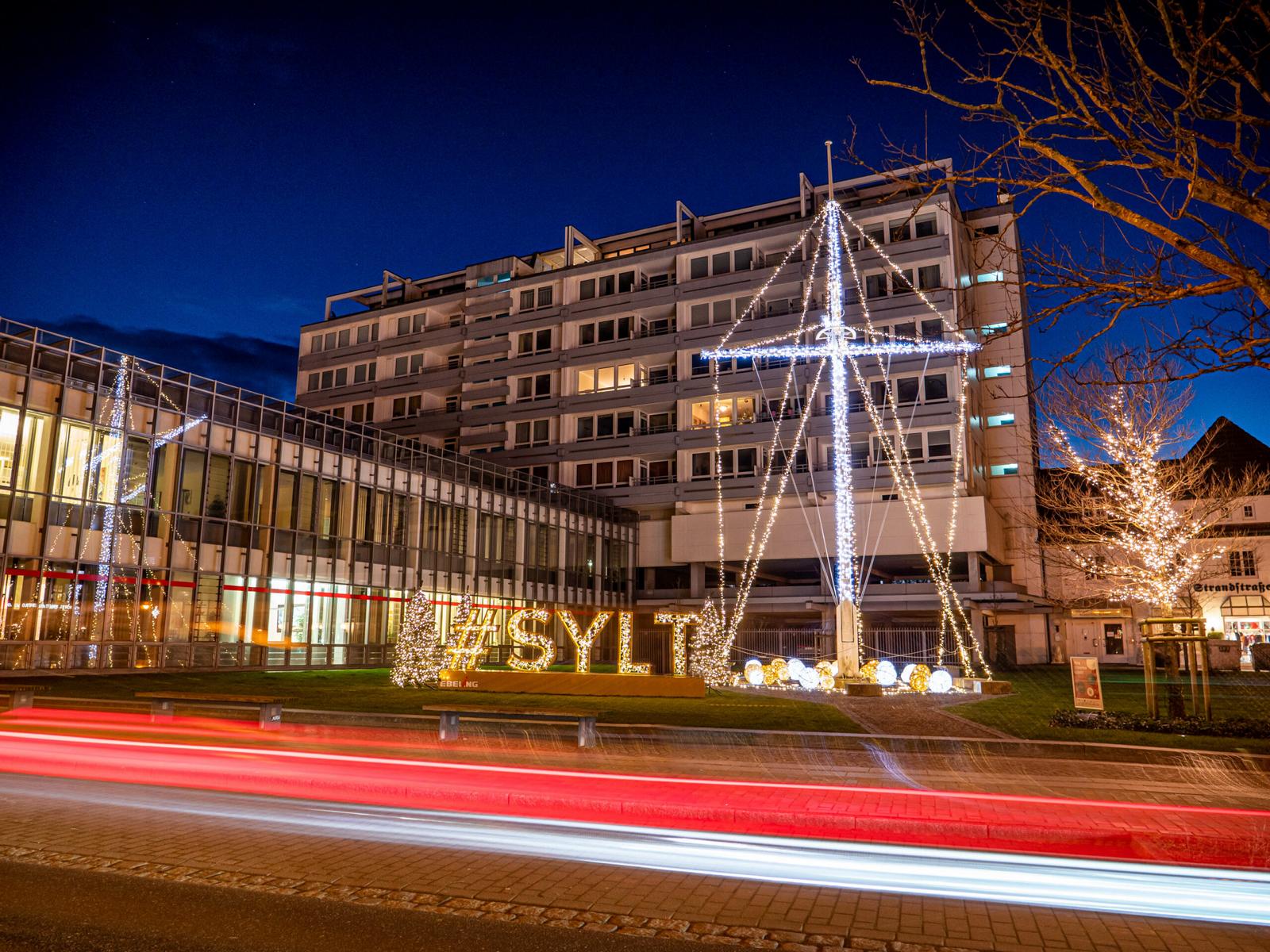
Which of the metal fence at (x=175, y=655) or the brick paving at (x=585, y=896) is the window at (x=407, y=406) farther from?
the brick paving at (x=585, y=896)

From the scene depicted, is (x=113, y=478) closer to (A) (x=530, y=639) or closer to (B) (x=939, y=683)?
(A) (x=530, y=639)

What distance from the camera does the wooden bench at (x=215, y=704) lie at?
1603cm

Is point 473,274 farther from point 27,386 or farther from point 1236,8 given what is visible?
point 1236,8

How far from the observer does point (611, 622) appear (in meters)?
52.5

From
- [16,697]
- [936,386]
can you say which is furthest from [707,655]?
[936,386]

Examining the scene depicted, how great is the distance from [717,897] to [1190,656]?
13.7 meters

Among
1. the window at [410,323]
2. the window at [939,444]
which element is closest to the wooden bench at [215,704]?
the window at [939,444]

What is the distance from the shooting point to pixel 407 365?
65500 millimetres

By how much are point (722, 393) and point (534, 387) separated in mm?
13401

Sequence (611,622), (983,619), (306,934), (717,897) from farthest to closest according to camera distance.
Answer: (611,622)
(983,619)
(717,897)
(306,934)

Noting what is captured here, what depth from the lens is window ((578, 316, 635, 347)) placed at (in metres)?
58.2

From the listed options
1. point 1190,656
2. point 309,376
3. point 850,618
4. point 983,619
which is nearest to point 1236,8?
point 1190,656

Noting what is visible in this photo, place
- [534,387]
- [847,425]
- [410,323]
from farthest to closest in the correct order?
[410,323]
[534,387]
[847,425]

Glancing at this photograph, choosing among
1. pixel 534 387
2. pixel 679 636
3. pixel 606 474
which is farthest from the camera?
pixel 534 387
